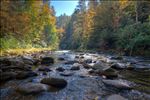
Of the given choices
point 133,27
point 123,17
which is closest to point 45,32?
point 123,17

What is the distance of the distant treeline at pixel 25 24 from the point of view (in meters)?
18.1

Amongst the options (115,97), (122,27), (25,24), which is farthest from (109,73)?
(122,27)

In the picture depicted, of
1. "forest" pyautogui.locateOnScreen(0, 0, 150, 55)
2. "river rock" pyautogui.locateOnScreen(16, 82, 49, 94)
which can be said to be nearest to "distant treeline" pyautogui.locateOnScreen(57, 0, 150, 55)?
"forest" pyautogui.locateOnScreen(0, 0, 150, 55)

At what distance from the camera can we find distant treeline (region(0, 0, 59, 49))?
1809 cm

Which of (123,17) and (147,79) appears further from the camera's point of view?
(123,17)

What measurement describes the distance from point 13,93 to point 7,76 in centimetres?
193

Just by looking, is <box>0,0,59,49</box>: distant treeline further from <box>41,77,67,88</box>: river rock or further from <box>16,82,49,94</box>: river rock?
<box>16,82,49,94</box>: river rock

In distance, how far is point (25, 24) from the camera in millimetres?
23000

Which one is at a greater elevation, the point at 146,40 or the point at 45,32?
the point at 45,32

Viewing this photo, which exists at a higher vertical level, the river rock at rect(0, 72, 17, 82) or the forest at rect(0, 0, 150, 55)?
the forest at rect(0, 0, 150, 55)

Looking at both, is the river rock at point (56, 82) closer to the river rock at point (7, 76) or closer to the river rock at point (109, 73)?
the river rock at point (7, 76)

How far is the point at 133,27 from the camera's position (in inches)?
880

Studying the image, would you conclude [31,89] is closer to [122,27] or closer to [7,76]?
[7,76]

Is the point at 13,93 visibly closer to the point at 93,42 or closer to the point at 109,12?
the point at 109,12
